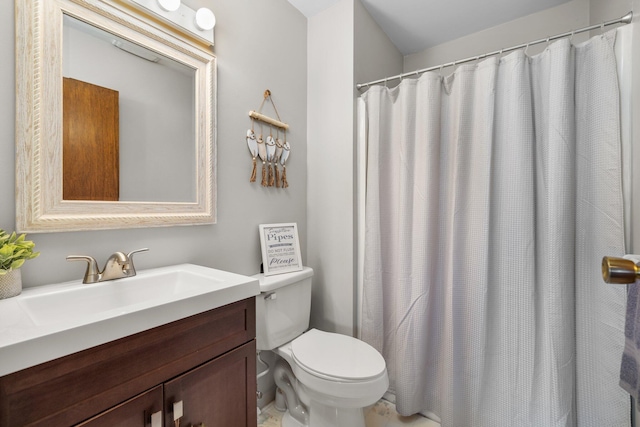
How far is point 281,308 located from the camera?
4.69 ft

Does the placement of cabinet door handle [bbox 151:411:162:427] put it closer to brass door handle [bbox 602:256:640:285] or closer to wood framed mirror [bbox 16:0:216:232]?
wood framed mirror [bbox 16:0:216:232]

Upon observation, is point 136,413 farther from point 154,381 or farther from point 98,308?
point 98,308

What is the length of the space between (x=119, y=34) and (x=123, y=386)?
1.17m

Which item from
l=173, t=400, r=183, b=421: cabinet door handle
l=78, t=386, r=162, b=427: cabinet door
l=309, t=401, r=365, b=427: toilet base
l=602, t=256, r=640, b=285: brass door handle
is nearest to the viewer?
l=602, t=256, r=640, b=285: brass door handle

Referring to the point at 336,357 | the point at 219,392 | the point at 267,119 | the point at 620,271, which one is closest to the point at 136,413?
the point at 219,392

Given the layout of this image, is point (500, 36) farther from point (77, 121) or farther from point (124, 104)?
point (77, 121)

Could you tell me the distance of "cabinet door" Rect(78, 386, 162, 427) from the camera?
658mm

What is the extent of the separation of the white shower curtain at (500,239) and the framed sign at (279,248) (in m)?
0.44

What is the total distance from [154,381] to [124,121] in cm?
93

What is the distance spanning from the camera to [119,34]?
3.43 feet

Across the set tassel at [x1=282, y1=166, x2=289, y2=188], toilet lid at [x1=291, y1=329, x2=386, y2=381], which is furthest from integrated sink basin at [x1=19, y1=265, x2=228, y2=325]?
tassel at [x1=282, y1=166, x2=289, y2=188]

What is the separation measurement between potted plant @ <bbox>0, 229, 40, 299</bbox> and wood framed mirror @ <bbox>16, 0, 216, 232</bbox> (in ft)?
0.28

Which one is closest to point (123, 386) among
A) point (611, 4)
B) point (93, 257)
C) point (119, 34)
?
point (93, 257)

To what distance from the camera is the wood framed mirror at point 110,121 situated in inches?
33.9
